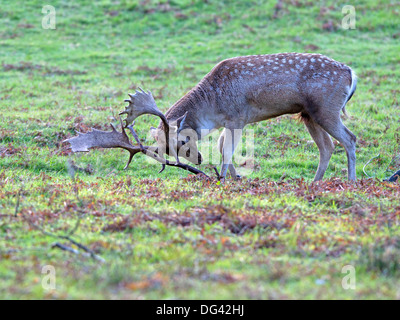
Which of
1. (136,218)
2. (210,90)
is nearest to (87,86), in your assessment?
(210,90)

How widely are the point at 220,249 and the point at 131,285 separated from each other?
3.74 feet

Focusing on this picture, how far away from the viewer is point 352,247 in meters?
5.40

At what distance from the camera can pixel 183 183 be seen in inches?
332

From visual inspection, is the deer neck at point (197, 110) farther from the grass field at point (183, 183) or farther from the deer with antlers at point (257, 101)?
the grass field at point (183, 183)

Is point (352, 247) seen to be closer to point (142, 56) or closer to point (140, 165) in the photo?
point (140, 165)

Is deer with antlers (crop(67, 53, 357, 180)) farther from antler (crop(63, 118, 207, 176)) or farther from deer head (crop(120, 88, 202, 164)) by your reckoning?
antler (crop(63, 118, 207, 176))

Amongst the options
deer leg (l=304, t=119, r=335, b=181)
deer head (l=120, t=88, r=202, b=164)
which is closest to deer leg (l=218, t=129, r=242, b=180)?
deer head (l=120, t=88, r=202, b=164)

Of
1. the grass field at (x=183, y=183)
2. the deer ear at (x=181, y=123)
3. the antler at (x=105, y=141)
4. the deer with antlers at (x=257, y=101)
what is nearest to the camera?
the grass field at (x=183, y=183)

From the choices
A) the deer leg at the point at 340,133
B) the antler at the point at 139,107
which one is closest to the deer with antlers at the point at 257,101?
the deer leg at the point at 340,133

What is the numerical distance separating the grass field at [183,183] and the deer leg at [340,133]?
28cm

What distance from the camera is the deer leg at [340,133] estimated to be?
9312mm

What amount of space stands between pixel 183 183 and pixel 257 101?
212 cm

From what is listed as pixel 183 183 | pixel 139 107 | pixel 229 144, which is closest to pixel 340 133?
pixel 229 144

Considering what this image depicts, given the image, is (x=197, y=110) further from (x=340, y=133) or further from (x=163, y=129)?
(x=340, y=133)
